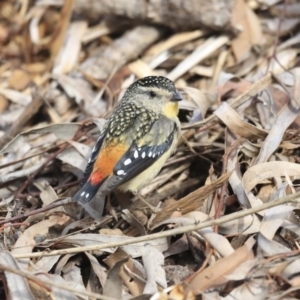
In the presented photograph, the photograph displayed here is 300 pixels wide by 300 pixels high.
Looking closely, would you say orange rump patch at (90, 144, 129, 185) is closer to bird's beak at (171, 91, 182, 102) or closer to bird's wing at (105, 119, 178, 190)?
bird's wing at (105, 119, 178, 190)

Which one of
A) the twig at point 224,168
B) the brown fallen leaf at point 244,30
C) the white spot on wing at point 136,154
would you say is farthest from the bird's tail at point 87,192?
A: the brown fallen leaf at point 244,30

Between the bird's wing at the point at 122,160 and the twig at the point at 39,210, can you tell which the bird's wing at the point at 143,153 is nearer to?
the bird's wing at the point at 122,160

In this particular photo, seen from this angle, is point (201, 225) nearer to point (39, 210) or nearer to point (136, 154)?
point (136, 154)

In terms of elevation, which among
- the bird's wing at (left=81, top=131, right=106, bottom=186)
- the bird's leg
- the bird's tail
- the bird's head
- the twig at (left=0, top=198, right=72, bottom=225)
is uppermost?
the bird's head

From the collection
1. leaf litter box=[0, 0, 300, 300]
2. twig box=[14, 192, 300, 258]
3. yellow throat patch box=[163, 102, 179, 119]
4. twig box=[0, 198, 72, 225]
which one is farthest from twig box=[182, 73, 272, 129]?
twig box=[14, 192, 300, 258]

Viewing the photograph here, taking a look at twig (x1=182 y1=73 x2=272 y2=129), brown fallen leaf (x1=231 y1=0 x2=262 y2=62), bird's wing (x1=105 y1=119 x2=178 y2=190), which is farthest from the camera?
brown fallen leaf (x1=231 y1=0 x2=262 y2=62)

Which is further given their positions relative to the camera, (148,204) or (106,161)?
(148,204)

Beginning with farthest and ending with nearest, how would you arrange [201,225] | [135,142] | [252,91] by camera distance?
[252,91], [135,142], [201,225]

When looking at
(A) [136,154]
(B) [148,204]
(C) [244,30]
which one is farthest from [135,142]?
(C) [244,30]
